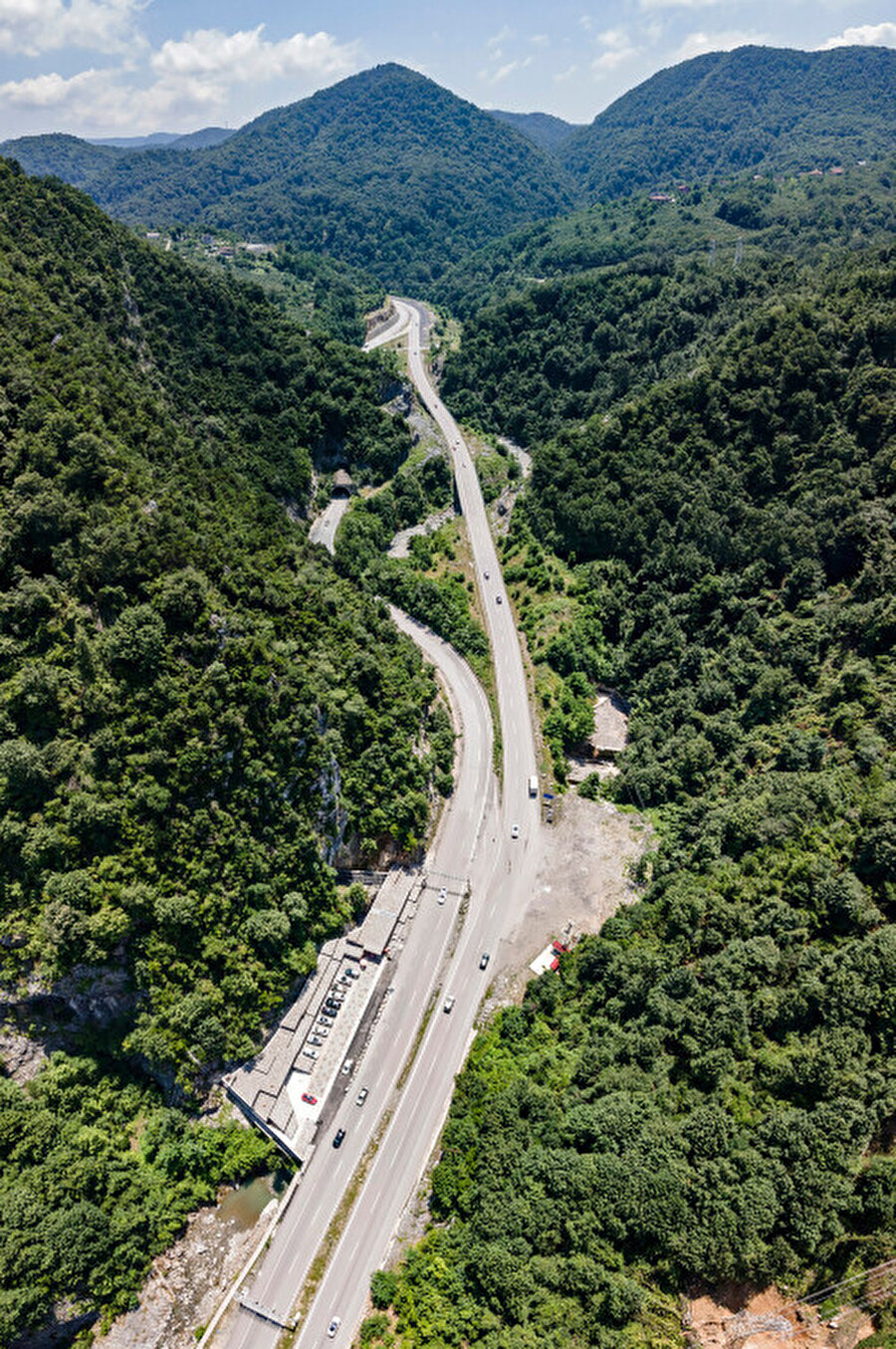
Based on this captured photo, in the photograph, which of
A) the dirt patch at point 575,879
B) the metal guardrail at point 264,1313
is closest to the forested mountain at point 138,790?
the metal guardrail at point 264,1313

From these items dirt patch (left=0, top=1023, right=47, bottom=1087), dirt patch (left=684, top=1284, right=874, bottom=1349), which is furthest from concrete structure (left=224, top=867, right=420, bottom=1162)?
dirt patch (left=684, top=1284, right=874, bottom=1349)

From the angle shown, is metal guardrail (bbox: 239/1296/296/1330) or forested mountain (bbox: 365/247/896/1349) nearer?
forested mountain (bbox: 365/247/896/1349)

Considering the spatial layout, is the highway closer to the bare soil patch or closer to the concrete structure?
the concrete structure

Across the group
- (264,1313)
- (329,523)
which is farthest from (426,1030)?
(329,523)

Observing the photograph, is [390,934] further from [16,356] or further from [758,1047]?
[16,356]

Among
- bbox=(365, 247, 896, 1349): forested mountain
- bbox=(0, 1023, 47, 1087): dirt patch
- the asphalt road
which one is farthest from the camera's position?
the asphalt road

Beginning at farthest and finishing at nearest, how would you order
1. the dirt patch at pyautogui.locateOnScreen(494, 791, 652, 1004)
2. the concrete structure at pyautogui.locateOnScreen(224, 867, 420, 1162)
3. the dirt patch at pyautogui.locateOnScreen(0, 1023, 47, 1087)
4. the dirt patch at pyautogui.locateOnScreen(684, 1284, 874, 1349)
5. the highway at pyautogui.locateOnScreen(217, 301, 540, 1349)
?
the dirt patch at pyautogui.locateOnScreen(494, 791, 652, 1004), the dirt patch at pyautogui.locateOnScreen(0, 1023, 47, 1087), the concrete structure at pyautogui.locateOnScreen(224, 867, 420, 1162), the highway at pyautogui.locateOnScreen(217, 301, 540, 1349), the dirt patch at pyautogui.locateOnScreen(684, 1284, 874, 1349)

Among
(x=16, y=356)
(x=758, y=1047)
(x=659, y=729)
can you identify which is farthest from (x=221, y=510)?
(x=758, y=1047)
